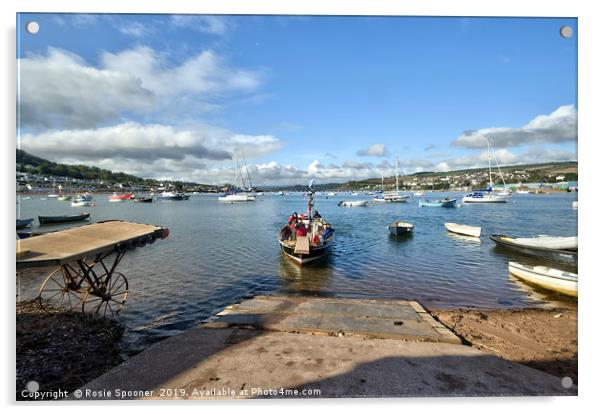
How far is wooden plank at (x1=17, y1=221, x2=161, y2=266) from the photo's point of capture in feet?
13.2

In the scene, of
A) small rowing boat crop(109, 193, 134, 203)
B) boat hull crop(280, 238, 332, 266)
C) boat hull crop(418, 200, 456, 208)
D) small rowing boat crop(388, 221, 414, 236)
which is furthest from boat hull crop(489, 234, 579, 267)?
small rowing boat crop(109, 193, 134, 203)

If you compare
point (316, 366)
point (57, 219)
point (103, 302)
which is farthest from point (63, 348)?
point (57, 219)

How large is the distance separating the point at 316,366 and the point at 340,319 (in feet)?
7.00

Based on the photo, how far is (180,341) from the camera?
5301mm

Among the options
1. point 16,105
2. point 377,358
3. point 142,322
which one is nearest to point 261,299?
point 142,322

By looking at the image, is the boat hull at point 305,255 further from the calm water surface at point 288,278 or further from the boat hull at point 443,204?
the boat hull at point 443,204

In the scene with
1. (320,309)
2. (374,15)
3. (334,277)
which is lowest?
(334,277)

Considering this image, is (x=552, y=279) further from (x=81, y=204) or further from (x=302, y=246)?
(x=81, y=204)

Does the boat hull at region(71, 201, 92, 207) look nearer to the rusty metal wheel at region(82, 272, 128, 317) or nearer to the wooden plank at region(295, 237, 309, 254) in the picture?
the wooden plank at region(295, 237, 309, 254)

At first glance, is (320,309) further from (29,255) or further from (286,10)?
(286,10)

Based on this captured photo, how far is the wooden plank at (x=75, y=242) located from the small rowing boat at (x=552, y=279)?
13.4 metres

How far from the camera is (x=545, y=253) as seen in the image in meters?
15.5

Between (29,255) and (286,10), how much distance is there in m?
5.10

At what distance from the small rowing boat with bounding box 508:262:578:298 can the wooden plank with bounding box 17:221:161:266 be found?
1339 cm
